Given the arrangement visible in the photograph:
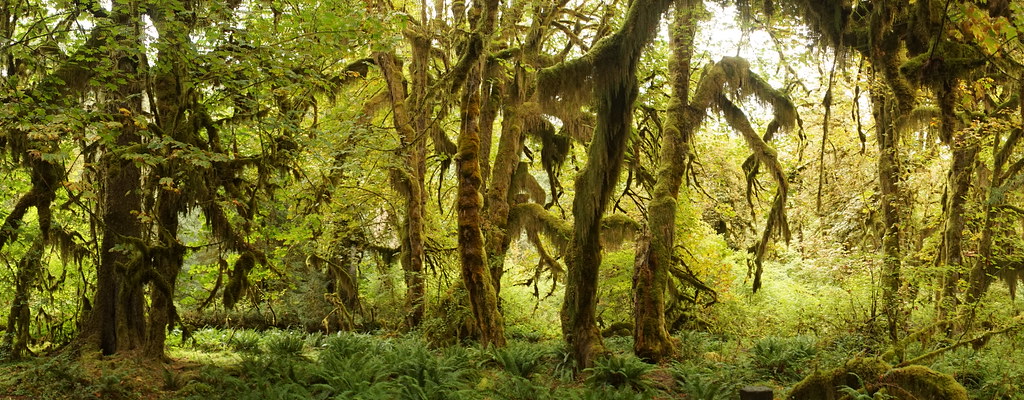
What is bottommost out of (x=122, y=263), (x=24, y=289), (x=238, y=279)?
(x=24, y=289)

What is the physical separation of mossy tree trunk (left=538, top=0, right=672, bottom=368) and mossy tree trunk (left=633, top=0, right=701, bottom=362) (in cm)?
122

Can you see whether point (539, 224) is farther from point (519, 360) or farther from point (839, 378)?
point (839, 378)

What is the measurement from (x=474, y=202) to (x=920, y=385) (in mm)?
5936

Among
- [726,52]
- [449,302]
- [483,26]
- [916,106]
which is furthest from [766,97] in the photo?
[449,302]

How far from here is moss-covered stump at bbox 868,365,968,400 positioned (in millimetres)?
5844

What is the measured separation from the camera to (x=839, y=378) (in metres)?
6.63

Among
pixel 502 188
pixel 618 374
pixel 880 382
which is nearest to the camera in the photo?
pixel 880 382

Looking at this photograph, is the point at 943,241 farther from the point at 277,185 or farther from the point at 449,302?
the point at 277,185

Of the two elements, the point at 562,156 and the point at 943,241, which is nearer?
the point at 943,241

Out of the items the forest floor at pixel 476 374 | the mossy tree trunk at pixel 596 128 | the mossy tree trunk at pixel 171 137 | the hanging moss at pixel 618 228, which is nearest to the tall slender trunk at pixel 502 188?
the hanging moss at pixel 618 228

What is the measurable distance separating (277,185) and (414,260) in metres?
3.52

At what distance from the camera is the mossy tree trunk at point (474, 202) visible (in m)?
9.45

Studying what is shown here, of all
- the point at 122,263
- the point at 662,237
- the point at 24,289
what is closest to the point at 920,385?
the point at 662,237

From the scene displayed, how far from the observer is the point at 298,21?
9148mm
